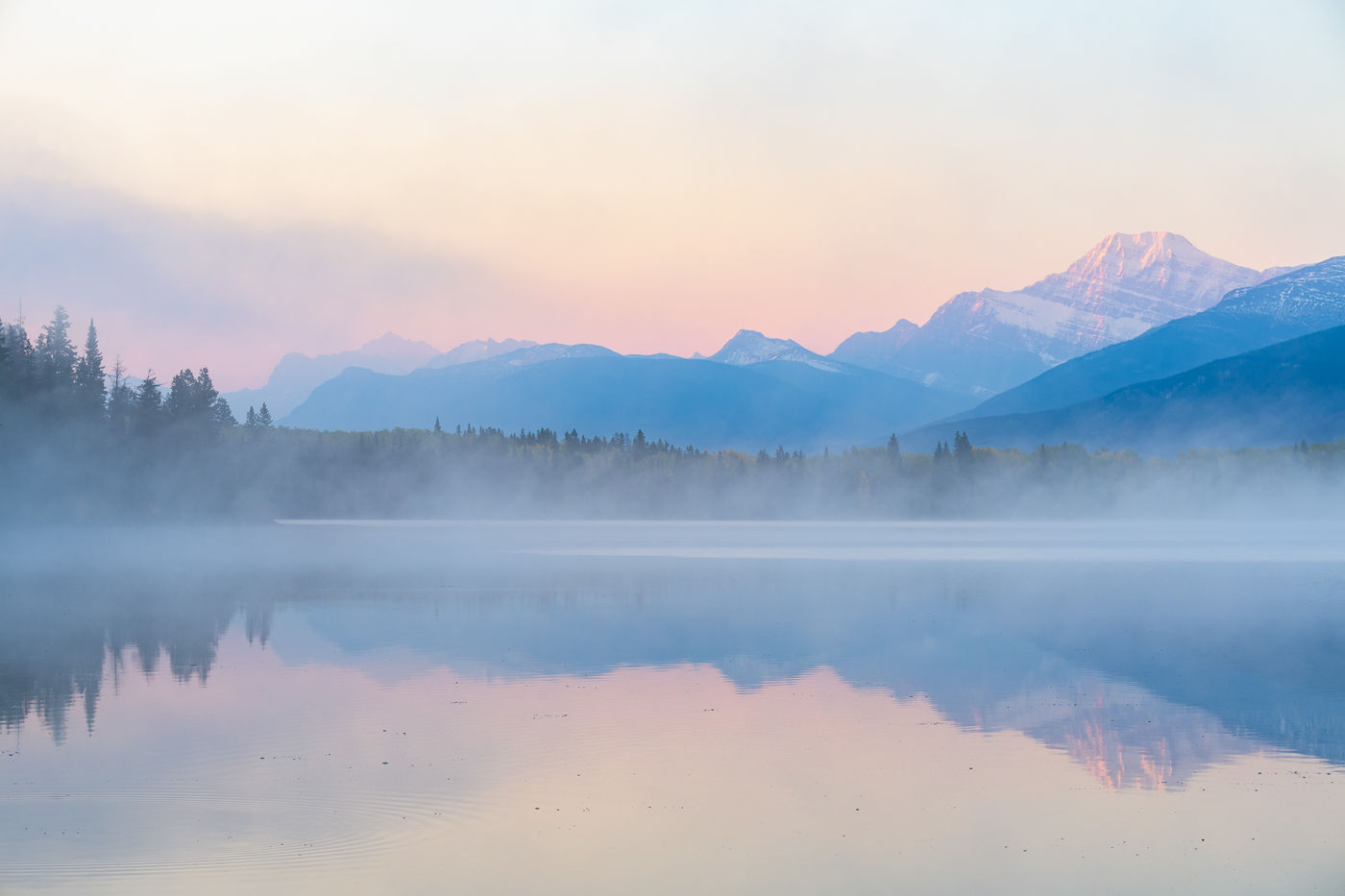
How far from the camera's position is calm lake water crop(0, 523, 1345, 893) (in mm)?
14336

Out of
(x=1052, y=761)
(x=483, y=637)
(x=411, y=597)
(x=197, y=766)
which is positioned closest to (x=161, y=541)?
(x=411, y=597)

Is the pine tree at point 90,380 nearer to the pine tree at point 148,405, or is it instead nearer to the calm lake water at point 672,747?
the pine tree at point 148,405

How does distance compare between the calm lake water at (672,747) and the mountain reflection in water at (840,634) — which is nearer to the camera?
the calm lake water at (672,747)

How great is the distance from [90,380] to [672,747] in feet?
→ 386

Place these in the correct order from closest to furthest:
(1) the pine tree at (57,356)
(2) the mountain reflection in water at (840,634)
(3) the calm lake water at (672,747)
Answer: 1. (3) the calm lake water at (672,747)
2. (2) the mountain reflection in water at (840,634)
3. (1) the pine tree at (57,356)

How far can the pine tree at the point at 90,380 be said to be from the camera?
11738 centimetres

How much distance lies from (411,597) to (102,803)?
31096 millimetres

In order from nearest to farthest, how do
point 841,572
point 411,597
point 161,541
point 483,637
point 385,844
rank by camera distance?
point 385,844
point 483,637
point 411,597
point 841,572
point 161,541

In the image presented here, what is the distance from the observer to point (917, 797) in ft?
55.8

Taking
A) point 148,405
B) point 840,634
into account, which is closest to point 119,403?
point 148,405

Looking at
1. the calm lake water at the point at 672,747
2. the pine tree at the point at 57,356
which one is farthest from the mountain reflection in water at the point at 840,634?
the pine tree at the point at 57,356

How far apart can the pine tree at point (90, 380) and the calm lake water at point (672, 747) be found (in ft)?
268

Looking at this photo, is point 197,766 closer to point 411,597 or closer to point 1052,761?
point 1052,761

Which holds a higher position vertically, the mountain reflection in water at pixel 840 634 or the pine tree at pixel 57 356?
the pine tree at pixel 57 356
